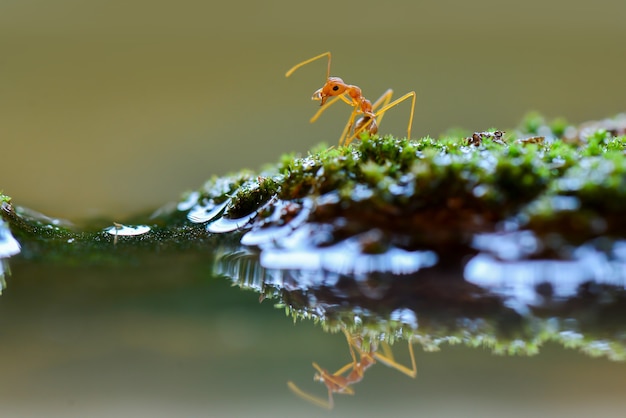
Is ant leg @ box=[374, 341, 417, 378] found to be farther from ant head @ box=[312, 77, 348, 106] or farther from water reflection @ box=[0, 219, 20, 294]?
ant head @ box=[312, 77, 348, 106]

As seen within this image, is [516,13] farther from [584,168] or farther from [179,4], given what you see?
[584,168]

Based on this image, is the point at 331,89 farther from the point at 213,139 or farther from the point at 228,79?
the point at 228,79

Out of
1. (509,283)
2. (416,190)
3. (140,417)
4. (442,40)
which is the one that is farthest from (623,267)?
(442,40)

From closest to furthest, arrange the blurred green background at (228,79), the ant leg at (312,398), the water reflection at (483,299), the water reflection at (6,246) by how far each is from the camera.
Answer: the ant leg at (312,398), the water reflection at (483,299), the water reflection at (6,246), the blurred green background at (228,79)

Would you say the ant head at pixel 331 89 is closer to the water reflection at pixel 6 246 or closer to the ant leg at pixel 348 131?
the ant leg at pixel 348 131

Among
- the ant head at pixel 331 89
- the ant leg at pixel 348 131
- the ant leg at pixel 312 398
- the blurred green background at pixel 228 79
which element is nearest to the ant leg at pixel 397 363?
the ant leg at pixel 312 398

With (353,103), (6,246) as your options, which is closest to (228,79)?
(353,103)

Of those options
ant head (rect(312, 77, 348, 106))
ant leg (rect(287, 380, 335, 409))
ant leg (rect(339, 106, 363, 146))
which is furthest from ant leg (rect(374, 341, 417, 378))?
ant head (rect(312, 77, 348, 106))
